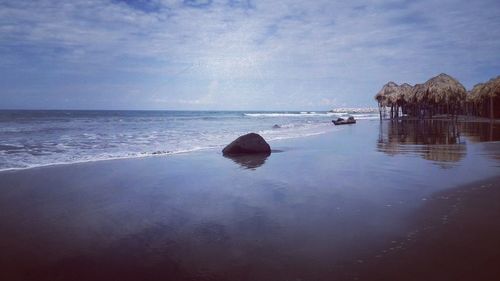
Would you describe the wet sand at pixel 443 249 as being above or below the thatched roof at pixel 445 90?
below

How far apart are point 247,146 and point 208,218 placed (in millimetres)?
8398

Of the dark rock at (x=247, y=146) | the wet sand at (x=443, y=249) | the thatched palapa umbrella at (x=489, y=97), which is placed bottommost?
the wet sand at (x=443, y=249)

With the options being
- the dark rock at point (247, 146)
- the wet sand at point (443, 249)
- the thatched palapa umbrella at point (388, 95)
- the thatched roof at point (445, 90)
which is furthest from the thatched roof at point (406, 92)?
the wet sand at point (443, 249)

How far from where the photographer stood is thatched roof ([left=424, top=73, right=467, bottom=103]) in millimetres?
34906

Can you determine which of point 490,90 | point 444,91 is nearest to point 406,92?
point 490,90

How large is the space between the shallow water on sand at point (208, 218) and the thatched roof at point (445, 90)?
28056mm

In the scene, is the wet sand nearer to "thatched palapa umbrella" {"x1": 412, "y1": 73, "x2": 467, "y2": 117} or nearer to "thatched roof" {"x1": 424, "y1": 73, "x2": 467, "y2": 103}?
"thatched palapa umbrella" {"x1": 412, "y1": 73, "x2": 467, "y2": 117}

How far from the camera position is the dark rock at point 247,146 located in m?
13.9

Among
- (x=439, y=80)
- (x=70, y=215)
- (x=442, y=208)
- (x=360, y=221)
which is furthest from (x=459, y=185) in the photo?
(x=439, y=80)

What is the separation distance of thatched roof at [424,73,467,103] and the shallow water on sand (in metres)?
28.1

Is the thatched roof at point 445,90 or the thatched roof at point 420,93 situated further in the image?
the thatched roof at point 420,93

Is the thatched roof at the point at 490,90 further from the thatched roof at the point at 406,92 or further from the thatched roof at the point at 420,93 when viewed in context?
the thatched roof at the point at 406,92

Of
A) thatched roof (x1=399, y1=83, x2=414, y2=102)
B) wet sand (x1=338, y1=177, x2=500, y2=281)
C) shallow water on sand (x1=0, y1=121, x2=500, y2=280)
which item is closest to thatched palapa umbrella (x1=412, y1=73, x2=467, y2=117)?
thatched roof (x1=399, y1=83, x2=414, y2=102)

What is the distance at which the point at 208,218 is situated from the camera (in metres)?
5.59
